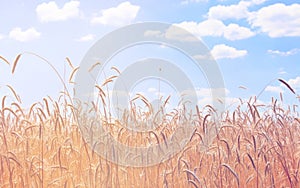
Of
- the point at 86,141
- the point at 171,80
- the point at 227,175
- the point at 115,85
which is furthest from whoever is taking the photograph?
the point at 171,80

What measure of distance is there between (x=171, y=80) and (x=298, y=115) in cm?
173

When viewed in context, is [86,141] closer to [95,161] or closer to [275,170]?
[95,161]

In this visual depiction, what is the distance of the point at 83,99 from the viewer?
4246 mm

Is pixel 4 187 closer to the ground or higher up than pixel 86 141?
closer to the ground

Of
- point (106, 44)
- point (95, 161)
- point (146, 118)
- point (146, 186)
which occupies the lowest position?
point (146, 186)

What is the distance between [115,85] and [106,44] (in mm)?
722

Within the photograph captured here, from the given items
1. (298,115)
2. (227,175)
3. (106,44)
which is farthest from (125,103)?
(298,115)

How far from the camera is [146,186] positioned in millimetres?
3014

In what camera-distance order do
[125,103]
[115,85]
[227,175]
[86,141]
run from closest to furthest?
[227,175]
[86,141]
[115,85]
[125,103]

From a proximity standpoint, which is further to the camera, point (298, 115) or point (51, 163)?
point (298, 115)

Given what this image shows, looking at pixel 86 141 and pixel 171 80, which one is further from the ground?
pixel 171 80

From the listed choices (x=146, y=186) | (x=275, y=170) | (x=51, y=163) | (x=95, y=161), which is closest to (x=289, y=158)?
(x=275, y=170)

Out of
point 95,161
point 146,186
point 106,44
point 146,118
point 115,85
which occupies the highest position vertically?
point 106,44

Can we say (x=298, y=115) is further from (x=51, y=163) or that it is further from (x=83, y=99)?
(x=51, y=163)
